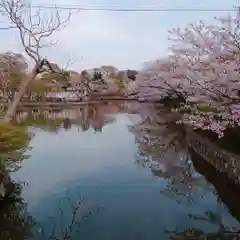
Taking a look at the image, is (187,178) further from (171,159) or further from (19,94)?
(19,94)

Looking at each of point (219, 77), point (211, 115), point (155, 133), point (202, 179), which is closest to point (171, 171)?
point (202, 179)

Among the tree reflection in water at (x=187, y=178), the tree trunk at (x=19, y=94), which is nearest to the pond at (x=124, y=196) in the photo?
the tree reflection in water at (x=187, y=178)

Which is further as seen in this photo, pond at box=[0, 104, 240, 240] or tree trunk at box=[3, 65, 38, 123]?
tree trunk at box=[3, 65, 38, 123]

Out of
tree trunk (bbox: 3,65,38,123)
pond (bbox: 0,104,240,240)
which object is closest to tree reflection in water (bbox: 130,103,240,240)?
pond (bbox: 0,104,240,240)

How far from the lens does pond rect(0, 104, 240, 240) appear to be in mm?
5938

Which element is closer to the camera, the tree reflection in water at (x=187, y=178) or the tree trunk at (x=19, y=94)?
the tree reflection in water at (x=187, y=178)

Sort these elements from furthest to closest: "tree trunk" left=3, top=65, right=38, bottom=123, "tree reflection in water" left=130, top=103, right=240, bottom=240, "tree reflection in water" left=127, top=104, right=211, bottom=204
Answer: "tree reflection in water" left=127, top=104, right=211, bottom=204, "tree trunk" left=3, top=65, right=38, bottom=123, "tree reflection in water" left=130, top=103, right=240, bottom=240

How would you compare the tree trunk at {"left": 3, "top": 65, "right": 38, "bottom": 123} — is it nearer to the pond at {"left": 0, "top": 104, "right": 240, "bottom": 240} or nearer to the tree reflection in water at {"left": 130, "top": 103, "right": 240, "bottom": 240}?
the pond at {"left": 0, "top": 104, "right": 240, "bottom": 240}

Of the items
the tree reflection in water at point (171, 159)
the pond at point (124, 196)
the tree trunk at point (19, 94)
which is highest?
the tree trunk at point (19, 94)

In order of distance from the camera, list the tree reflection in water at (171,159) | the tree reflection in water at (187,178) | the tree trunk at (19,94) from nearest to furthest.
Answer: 1. the tree reflection in water at (187,178)
2. the tree trunk at (19,94)
3. the tree reflection in water at (171,159)

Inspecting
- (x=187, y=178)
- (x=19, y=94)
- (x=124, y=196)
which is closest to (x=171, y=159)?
(x=187, y=178)

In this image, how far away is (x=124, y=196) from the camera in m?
7.79

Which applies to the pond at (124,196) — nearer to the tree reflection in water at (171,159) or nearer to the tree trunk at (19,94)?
the tree reflection in water at (171,159)

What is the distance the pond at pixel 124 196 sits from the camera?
5.94 meters
